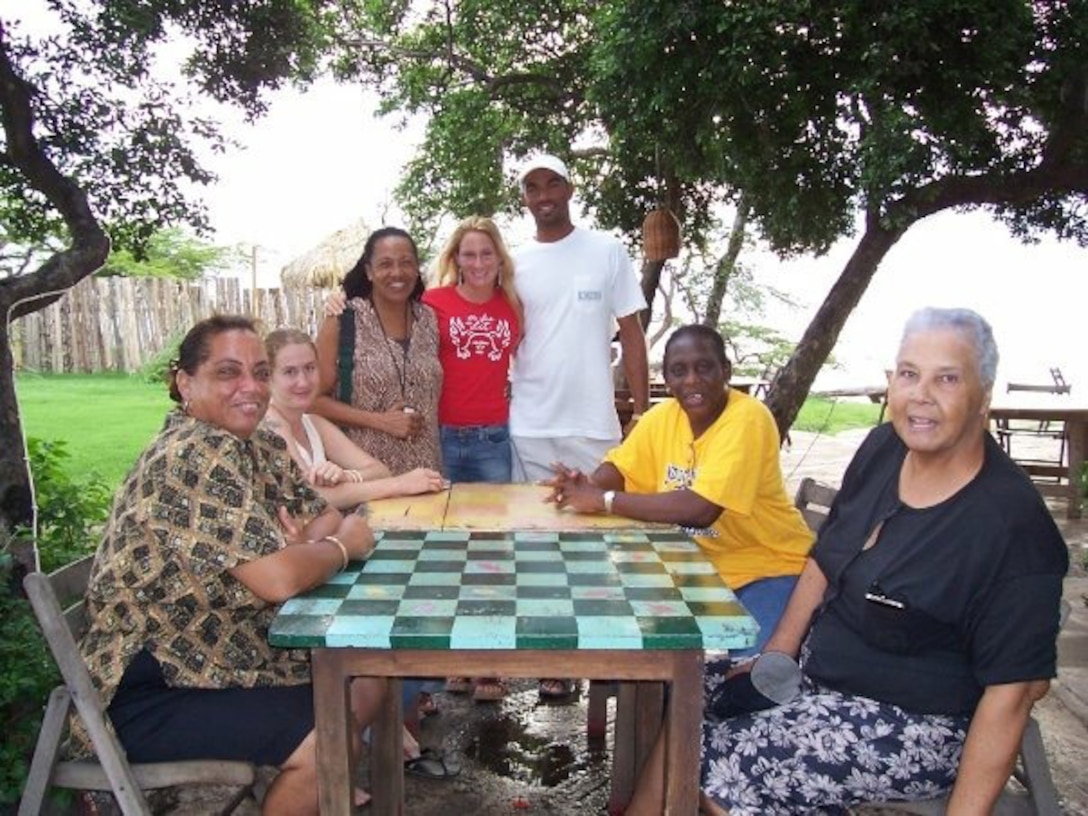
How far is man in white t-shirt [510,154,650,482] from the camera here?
3922 mm

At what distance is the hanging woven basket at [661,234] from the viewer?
815cm

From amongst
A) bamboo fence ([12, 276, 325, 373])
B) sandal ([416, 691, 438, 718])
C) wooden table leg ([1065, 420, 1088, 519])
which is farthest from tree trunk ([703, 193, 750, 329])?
sandal ([416, 691, 438, 718])

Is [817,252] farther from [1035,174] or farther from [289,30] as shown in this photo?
[289,30]

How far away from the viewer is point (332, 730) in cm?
190

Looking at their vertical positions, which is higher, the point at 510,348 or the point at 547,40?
the point at 547,40

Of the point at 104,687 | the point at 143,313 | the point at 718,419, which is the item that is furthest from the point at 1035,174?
the point at 143,313

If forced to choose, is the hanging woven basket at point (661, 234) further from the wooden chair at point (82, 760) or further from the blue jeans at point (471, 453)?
the wooden chair at point (82, 760)

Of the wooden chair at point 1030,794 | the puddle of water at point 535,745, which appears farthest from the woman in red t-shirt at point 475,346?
the wooden chair at point 1030,794

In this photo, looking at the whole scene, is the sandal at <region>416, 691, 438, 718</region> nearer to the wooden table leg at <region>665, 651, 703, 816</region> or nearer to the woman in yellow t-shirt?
the woman in yellow t-shirt

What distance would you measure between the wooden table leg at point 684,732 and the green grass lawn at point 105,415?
558cm

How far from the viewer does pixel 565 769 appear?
335cm

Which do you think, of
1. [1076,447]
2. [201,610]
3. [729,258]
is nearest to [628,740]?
[201,610]

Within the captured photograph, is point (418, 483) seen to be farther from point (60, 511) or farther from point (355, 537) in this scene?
point (60, 511)

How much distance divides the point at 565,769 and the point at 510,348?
1611 mm
